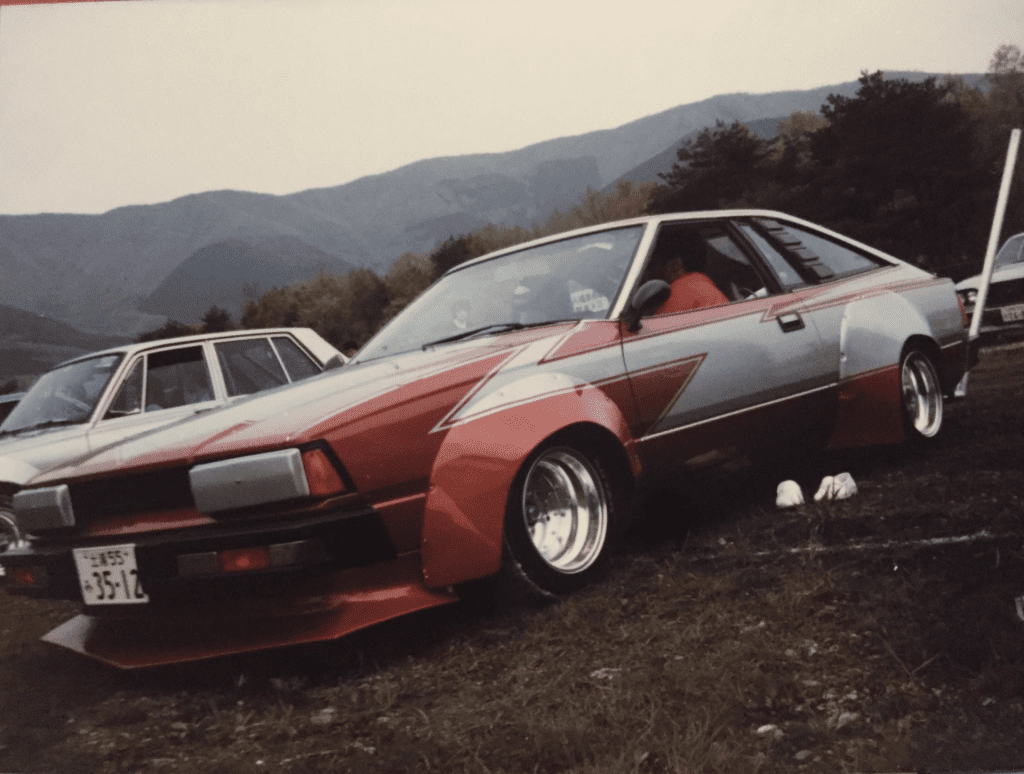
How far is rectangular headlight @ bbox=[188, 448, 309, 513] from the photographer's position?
266cm

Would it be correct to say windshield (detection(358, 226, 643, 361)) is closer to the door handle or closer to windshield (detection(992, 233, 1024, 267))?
the door handle

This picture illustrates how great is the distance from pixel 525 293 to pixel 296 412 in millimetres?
1331

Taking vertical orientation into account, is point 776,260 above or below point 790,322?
above

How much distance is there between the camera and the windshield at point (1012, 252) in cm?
1059

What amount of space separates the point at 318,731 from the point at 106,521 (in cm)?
105

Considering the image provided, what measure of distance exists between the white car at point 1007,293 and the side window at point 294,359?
19.9 feet

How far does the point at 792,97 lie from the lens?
5164 millimetres

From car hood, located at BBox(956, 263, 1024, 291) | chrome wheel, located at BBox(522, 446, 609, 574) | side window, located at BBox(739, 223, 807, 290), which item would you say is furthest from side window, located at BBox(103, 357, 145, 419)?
car hood, located at BBox(956, 263, 1024, 291)

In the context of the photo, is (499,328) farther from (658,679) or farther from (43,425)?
→ (43,425)

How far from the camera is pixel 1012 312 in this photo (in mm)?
9508

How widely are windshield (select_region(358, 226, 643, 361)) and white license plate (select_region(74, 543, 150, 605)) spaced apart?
143 centimetres

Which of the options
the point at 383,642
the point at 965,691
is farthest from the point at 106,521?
the point at 965,691

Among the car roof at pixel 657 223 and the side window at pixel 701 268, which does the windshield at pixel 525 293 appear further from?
the side window at pixel 701 268

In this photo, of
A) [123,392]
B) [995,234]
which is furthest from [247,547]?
[995,234]
